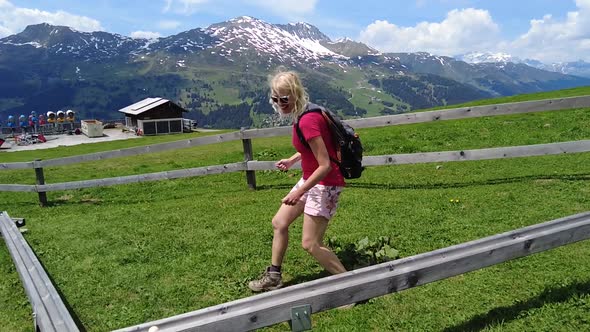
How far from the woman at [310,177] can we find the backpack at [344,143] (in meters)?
0.05

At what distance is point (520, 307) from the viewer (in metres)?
4.23

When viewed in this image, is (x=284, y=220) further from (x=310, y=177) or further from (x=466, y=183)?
(x=466, y=183)

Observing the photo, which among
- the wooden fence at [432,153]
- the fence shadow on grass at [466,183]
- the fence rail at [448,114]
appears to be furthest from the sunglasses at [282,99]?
the fence shadow on grass at [466,183]

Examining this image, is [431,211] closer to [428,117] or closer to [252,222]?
[428,117]

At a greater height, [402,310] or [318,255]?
[318,255]

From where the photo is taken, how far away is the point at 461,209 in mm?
7582

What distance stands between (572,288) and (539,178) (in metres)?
4.99

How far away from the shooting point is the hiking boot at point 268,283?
5098 millimetres

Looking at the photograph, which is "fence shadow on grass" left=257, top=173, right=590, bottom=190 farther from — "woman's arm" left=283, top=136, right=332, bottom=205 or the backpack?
"woman's arm" left=283, top=136, right=332, bottom=205

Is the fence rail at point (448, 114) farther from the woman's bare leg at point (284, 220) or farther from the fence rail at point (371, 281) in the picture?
the fence rail at point (371, 281)

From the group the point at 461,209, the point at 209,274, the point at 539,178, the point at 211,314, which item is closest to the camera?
the point at 211,314

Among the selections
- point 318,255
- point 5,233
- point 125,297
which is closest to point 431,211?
point 318,255

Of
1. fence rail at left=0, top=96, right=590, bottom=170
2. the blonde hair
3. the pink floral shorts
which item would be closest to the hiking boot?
the pink floral shorts

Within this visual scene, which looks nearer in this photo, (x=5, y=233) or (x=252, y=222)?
(x=5, y=233)
